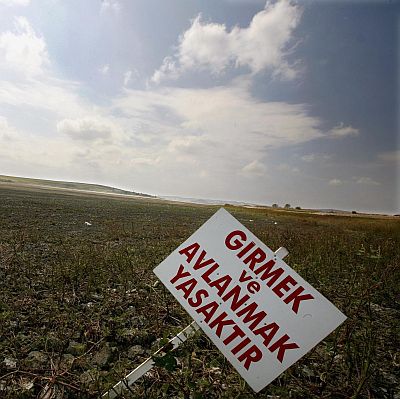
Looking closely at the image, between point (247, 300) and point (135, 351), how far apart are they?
1760 mm

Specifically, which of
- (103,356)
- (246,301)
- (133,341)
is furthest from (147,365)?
(133,341)

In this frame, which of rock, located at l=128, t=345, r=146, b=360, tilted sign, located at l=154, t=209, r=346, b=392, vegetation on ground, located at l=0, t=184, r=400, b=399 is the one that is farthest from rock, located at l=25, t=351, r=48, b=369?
tilted sign, located at l=154, t=209, r=346, b=392

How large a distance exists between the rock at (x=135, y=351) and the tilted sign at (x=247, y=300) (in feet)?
4.37

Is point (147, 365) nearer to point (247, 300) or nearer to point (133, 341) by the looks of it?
point (247, 300)

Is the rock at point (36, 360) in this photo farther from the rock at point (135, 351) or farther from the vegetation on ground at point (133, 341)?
the rock at point (135, 351)

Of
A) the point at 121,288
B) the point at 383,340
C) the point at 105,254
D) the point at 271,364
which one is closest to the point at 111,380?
the point at 271,364

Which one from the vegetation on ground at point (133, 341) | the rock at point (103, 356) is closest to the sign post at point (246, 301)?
the vegetation on ground at point (133, 341)

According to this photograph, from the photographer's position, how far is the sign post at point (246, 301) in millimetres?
1951

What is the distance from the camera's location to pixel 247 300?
2.12m

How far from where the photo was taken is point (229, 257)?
230cm

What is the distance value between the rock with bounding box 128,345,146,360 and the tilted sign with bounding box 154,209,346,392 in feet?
4.37

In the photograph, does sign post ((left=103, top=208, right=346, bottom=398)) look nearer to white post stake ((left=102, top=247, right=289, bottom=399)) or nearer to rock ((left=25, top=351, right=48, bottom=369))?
white post stake ((left=102, top=247, right=289, bottom=399))

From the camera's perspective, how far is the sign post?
6.40ft

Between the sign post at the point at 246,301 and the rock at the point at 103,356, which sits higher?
the sign post at the point at 246,301
